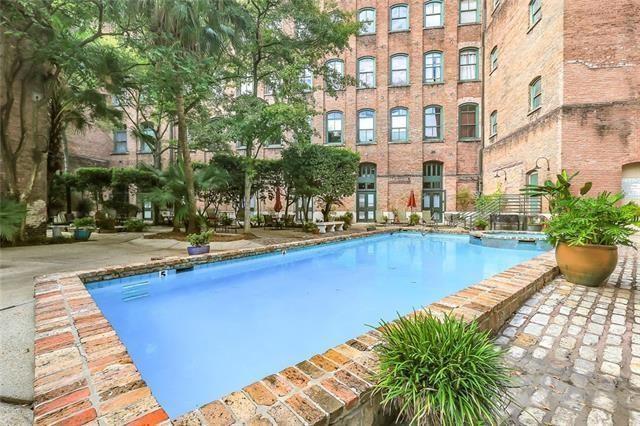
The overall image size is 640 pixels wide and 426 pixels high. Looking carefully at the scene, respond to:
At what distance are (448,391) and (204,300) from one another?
3.63 metres

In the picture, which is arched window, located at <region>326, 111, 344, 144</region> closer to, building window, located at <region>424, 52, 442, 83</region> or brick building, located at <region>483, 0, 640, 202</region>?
building window, located at <region>424, 52, 442, 83</region>

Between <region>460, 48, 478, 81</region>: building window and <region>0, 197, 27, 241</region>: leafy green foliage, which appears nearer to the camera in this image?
<region>0, 197, 27, 241</region>: leafy green foliage

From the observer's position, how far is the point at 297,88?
29.6 feet

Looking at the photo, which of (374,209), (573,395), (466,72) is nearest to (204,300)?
(573,395)

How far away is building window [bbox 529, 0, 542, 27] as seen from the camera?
1080 cm

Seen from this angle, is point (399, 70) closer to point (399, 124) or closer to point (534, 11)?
point (399, 124)

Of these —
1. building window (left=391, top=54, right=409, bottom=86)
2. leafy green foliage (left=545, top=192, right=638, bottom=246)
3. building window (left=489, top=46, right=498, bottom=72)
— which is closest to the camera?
leafy green foliage (left=545, top=192, right=638, bottom=246)

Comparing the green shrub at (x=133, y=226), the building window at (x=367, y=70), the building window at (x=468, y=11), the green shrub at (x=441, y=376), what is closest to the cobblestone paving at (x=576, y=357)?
the green shrub at (x=441, y=376)

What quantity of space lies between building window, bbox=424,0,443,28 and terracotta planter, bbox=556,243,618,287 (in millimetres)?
16375

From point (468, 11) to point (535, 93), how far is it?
24.5 feet

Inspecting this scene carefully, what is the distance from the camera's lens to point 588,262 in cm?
333

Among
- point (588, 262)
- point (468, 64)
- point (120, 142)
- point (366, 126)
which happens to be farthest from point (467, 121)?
point (120, 142)

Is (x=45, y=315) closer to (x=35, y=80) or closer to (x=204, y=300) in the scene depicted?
(x=204, y=300)

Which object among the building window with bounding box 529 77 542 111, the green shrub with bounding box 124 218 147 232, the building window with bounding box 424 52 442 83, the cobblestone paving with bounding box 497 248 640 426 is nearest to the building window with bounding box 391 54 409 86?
the building window with bounding box 424 52 442 83
